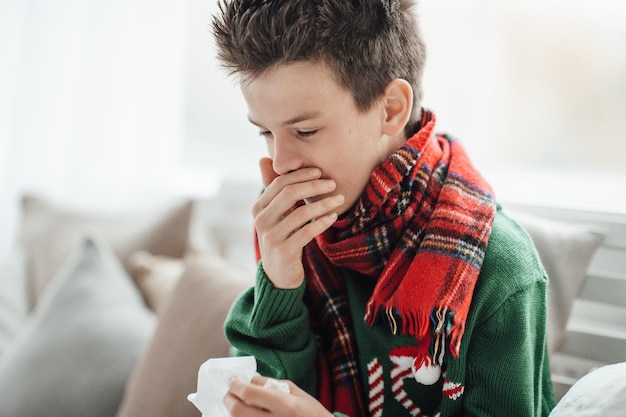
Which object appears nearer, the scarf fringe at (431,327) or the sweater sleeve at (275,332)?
the scarf fringe at (431,327)

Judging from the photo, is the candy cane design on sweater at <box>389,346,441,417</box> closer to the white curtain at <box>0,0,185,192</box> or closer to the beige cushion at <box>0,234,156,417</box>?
the beige cushion at <box>0,234,156,417</box>

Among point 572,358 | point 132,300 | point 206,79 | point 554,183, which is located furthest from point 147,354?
point 206,79

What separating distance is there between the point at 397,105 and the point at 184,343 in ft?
2.13

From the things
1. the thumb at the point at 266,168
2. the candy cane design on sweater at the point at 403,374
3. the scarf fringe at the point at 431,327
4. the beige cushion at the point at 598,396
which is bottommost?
the candy cane design on sweater at the point at 403,374

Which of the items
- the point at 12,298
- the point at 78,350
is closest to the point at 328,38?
the point at 78,350

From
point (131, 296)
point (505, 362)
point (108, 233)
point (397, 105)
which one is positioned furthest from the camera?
point (108, 233)

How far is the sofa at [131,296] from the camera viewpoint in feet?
4.66

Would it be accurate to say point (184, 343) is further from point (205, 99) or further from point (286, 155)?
point (205, 99)

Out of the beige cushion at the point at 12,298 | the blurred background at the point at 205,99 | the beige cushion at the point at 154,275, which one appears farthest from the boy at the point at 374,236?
the beige cushion at the point at 12,298

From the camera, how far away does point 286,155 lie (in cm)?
115

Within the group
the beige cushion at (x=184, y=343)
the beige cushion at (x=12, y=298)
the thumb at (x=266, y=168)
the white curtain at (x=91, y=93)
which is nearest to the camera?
the thumb at (x=266, y=168)

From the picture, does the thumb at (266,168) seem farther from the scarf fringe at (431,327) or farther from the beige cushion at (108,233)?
the beige cushion at (108,233)

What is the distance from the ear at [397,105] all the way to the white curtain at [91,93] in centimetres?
148

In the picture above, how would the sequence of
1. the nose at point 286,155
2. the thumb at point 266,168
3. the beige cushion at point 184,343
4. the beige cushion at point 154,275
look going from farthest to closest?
the beige cushion at point 154,275
the beige cushion at point 184,343
the thumb at point 266,168
the nose at point 286,155
